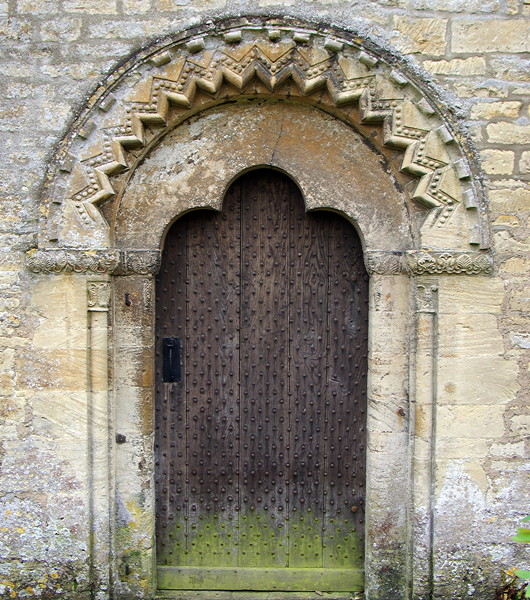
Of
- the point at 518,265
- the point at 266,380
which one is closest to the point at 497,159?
the point at 518,265

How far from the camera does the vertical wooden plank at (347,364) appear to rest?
3.89 meters

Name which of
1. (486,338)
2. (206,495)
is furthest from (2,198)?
(486,338)

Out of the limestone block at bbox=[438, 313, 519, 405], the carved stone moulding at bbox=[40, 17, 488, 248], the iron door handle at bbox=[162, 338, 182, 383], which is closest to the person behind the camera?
the carved stone moulding at bbox=[40, 17, 488, 248]

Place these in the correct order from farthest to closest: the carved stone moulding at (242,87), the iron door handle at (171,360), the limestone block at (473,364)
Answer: the iron door handle at (171,360) → the limestone block at (473,364) → the carved stone moulding at (242,87)

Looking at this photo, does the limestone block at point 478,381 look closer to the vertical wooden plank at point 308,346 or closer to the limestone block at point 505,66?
the vertical wooden plank at point 308,346

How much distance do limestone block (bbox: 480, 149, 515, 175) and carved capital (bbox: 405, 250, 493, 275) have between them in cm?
51

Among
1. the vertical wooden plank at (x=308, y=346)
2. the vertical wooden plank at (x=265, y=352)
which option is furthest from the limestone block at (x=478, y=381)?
the vertical wooden plank at (x=265, y=352)

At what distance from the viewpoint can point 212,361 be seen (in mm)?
3910

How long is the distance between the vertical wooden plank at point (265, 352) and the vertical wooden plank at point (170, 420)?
0.40 metres

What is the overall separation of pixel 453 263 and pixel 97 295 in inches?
83.0

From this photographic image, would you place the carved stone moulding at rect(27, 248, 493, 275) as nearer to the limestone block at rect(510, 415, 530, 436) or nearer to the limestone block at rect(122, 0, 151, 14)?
the limestone block at rect(510, 415, 530, 436)

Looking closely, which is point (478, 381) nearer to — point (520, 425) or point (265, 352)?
point (520, 425)

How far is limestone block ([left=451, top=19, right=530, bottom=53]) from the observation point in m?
3.45

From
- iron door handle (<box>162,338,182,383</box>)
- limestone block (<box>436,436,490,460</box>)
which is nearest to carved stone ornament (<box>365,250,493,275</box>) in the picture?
limestone block (<box>436,436,490,460</box>)
